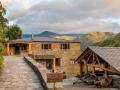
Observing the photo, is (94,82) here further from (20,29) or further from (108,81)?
(20,29)

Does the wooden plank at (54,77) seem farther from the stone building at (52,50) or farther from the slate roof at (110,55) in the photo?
the stone building at (52,50)

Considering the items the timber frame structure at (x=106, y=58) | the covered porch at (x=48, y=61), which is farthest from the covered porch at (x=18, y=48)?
the timber frame structure at (x=106, y=58)

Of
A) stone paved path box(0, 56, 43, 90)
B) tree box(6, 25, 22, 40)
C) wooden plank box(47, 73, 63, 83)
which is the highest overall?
tree box(6, 25, 22, 40)

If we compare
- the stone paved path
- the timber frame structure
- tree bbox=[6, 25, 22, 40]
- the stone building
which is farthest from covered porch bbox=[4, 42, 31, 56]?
the stone paved path

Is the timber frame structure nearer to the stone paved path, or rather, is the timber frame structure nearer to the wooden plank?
the stone paved path

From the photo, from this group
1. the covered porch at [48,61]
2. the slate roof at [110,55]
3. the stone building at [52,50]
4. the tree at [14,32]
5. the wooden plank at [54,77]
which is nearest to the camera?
the wooden plank at [54,77]

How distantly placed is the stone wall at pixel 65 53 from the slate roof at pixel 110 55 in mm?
20244

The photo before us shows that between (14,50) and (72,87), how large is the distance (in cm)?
2649

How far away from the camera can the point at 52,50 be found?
51312mm

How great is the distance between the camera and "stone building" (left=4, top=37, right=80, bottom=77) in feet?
165

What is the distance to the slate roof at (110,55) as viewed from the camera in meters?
27.4

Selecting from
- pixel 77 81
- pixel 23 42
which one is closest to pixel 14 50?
pixel 23 42

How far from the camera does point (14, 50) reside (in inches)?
2071

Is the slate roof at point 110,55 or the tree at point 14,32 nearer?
the slate roof at point 110,55
